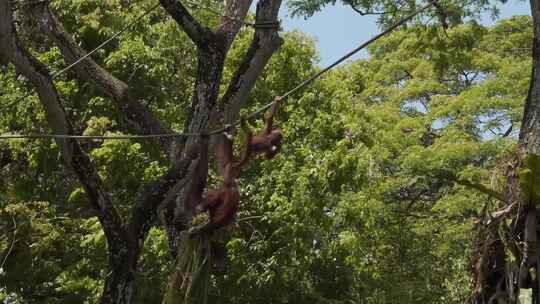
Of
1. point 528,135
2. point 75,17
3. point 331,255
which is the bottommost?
point 528,135

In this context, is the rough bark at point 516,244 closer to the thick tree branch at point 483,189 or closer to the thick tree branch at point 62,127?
the thick tree branch at point 483,189

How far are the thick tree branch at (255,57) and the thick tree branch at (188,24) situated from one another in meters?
0.32

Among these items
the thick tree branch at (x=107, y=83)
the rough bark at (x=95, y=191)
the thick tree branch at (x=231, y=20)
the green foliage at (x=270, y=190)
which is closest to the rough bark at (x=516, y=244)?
the green foliage at (x=270, y=190)

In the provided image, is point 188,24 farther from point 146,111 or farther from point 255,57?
point 146,111

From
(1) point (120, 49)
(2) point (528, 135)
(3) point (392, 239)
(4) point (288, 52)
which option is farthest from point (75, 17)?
(2) point (528, 135)

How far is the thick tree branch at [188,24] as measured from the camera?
211 inches

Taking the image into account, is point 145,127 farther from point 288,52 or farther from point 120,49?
point 288,52

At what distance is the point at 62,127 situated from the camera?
518 centimetres

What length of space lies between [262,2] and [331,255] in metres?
3.38

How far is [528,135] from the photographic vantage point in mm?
4070

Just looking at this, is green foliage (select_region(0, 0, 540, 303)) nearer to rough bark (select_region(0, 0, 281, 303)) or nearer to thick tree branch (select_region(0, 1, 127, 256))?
rough bark (select_region(0, 0, 281, 303))

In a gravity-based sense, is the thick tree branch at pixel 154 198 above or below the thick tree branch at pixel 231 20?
below

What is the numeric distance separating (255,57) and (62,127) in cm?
142

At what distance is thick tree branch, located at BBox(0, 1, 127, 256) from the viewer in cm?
482
